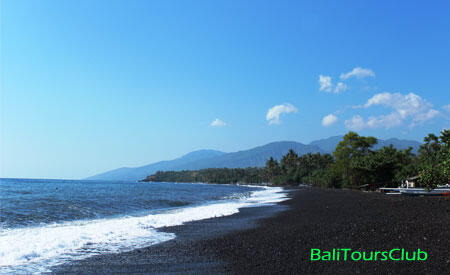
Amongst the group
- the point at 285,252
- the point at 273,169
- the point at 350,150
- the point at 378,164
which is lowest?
the point at 285,252

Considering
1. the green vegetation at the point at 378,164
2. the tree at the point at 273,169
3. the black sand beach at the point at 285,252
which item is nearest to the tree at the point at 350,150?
the green vegetation at the point at 378,164

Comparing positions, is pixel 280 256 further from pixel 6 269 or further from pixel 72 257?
pixel 6 269

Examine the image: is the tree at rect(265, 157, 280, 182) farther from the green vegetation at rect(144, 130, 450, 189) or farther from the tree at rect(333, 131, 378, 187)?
the tree at rect(333, 131, 378, 187)

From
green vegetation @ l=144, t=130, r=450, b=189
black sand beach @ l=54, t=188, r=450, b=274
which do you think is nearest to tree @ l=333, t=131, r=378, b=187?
green vegetation @ l=144, t=130, r=450, b=189

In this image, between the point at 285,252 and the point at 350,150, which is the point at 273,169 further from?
the point at 285,252

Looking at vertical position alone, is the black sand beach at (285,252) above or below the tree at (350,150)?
below

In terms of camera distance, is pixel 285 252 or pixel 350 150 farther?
pixel 350 150

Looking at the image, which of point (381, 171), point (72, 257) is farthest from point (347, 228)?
point (381, 171)

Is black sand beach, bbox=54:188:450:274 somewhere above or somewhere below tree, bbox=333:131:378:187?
below

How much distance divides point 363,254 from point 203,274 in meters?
3.91

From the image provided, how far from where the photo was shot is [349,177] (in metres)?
57.4

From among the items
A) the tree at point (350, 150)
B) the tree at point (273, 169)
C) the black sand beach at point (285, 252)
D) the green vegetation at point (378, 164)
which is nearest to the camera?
the black sand beach at point (285, 252)

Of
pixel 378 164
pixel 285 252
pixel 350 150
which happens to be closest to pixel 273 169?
pixel 350 150

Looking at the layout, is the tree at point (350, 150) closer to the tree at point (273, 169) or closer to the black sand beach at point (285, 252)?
the black sand beach at point (285, 252)
